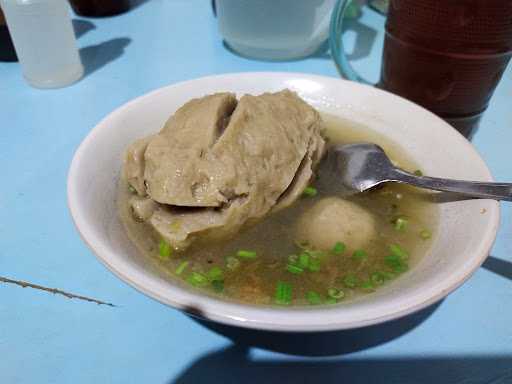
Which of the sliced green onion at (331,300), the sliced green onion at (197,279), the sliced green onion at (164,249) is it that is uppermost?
the sliced green onion at (164,249)

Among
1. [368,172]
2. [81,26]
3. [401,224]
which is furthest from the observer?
[81,26]

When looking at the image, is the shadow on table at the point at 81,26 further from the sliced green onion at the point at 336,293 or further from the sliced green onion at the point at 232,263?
the sliced green onion at the point at 336,293

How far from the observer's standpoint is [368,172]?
5.19ft

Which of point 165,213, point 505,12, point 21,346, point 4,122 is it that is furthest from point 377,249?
point 4,122

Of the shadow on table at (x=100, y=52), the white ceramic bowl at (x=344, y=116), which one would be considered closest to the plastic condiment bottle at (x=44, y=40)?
the shadow on table at (x=100, y=52)

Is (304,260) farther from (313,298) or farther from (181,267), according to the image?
(181,267)

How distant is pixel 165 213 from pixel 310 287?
495mm

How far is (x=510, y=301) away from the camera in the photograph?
1358 mm

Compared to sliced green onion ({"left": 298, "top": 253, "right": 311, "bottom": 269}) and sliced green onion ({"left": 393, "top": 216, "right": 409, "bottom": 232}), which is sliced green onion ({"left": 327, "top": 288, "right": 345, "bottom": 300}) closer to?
sliced green onion ({"left": 298, "top": 253, "right": 311, "bottom": 269})

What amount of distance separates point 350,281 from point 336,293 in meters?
0.07

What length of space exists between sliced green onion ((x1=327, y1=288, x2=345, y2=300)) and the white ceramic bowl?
0.33 feet

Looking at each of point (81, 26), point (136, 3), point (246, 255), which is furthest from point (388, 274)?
point (136, 3)

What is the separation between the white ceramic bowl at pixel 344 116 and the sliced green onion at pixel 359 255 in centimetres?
18

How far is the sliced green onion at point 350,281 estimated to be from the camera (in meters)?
1.24
